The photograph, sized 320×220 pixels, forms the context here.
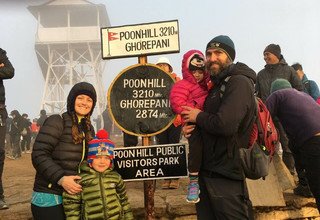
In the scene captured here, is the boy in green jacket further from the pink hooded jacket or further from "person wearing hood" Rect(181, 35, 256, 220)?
"person wearing hood" Rect(181, 35, 256, 220)

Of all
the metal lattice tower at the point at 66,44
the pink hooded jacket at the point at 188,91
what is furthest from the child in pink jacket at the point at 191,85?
the metal lattice tower at the point at 66,44

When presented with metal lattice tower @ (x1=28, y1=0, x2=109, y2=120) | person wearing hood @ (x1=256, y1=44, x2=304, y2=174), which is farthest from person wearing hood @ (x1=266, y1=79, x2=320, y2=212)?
metal lattice tower @ (x1=28, y1=0, x2=109, y2=120)

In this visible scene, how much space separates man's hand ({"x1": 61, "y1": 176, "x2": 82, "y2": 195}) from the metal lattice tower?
38.2m

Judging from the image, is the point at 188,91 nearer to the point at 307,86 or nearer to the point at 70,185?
the point at 70,185

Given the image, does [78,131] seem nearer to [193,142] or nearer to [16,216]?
[193,142]

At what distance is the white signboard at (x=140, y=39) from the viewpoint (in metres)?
3.58

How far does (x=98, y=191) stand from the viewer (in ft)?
9.73

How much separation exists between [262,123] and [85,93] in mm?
1528

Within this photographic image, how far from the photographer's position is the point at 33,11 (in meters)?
47.8

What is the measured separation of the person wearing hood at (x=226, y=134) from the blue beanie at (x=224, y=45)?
123 millimetres

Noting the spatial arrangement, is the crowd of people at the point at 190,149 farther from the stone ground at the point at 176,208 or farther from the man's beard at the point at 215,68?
the stone ground at the point at 176,208

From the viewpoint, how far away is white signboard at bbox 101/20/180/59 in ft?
11.8

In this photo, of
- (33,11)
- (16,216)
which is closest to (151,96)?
(16,216)

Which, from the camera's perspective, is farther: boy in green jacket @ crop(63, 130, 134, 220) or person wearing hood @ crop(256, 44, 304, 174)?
person wearing hood @ crop(256, 44, 304, 174)
